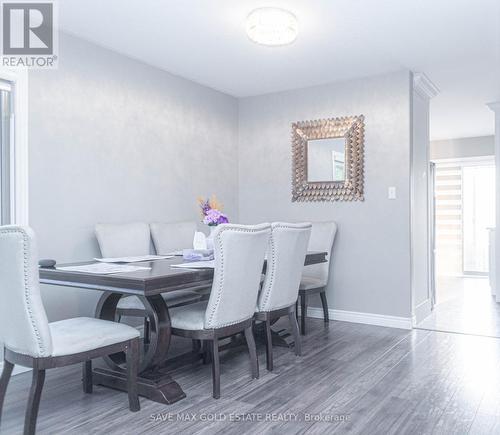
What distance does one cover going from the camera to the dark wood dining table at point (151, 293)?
220cm

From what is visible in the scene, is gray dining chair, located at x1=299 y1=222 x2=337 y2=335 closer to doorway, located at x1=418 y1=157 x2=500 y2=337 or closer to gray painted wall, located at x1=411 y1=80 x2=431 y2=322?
gray painted wall, located at x1=411 y1=80 x2=431 y2=322

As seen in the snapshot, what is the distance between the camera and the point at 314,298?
15.4 ft

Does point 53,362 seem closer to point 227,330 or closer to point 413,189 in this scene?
point 227,330

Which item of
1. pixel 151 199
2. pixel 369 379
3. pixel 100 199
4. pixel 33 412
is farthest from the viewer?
pixel 151 199

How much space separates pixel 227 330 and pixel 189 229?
176cm

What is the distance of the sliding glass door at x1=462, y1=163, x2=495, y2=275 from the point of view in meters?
7.79

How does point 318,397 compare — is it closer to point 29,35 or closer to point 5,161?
point 5,161

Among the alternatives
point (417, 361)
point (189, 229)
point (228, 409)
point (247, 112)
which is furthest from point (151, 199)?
point (417, 361)

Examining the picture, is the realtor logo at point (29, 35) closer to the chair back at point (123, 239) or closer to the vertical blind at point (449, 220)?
the chair back at point (123, 239)

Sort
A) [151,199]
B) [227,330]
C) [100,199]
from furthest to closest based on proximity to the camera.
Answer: [151,199] < [100,199] < [227,330]

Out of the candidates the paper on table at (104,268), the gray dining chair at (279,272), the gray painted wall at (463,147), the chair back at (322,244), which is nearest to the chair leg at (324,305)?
the chair back at (322,244)

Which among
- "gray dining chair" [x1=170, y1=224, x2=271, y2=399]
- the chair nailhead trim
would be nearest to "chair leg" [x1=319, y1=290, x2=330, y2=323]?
"gray dining chair" [x1=170, y1=224, x2=271, y2=399]

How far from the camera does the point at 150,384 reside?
253 cm

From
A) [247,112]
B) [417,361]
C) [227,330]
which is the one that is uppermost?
[247,112]
